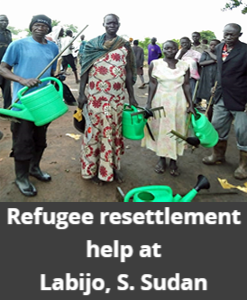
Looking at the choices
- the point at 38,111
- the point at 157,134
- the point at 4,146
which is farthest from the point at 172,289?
the point at 4,146

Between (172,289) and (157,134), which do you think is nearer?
(172,289)

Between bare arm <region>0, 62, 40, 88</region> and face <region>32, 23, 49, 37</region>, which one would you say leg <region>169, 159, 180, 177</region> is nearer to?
bare arm <region>0, 62, 40, 88</region>

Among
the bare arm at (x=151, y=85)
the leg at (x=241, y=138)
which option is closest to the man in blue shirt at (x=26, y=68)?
the bare arm at (x=151, y=85)

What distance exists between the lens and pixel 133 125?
318 cm

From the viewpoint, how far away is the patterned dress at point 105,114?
9.95ft

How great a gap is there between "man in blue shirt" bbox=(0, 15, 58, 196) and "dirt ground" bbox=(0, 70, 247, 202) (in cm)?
29

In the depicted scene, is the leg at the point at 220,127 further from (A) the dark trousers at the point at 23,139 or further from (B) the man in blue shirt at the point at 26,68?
(A) the dark trousers at the point at 23,139

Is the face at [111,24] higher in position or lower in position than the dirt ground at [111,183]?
higher

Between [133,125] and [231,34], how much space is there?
5.56ft

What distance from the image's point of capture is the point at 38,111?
8.39 feet

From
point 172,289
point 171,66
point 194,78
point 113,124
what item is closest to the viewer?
point 172,289

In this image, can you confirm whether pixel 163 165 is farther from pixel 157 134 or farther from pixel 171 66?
pixel 171 66

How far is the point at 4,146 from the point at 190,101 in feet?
9.22

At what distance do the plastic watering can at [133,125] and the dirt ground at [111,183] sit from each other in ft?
2.15
